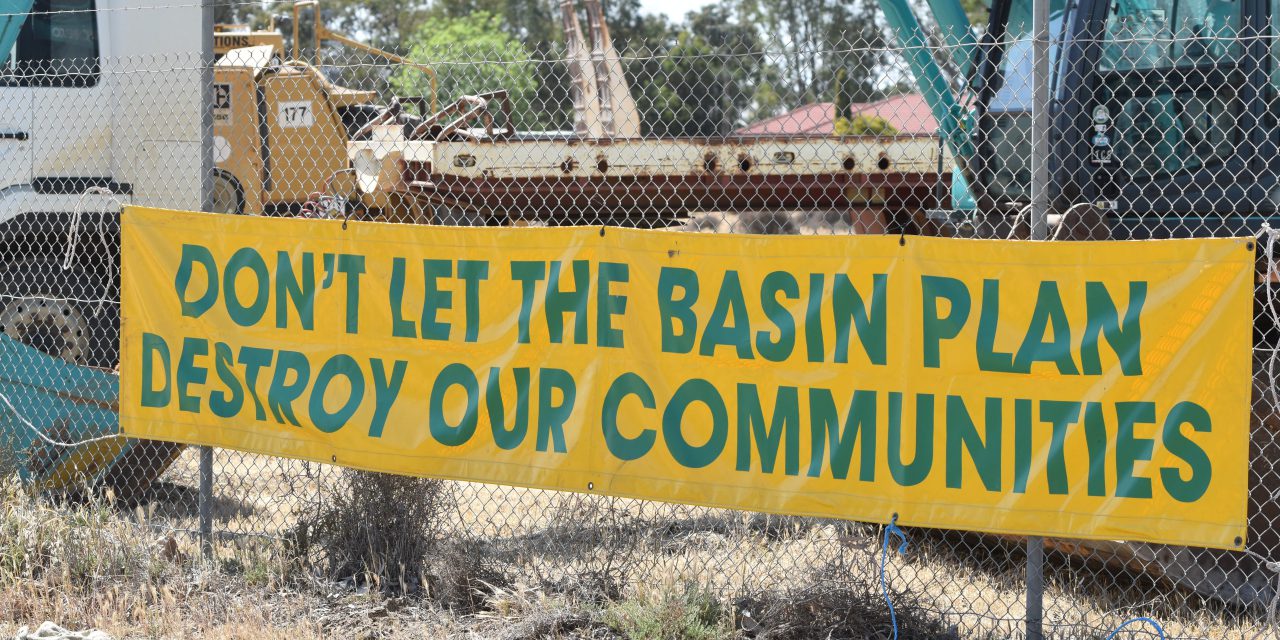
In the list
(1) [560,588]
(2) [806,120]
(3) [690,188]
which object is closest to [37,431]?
(1) [560,588]

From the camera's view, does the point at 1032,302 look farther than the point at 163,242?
No

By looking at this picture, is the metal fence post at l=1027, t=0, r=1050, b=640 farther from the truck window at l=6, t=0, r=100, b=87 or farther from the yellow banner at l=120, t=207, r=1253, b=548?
the truck window at l=6, t=0, r=100, b=87

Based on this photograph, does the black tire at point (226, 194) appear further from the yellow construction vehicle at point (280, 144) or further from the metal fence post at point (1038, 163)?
the metal fence post at point (1038, 163)

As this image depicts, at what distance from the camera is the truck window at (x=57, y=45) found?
7938 millimetres

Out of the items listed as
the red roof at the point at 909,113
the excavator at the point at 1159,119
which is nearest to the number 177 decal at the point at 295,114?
the red roof at the point at 909,113

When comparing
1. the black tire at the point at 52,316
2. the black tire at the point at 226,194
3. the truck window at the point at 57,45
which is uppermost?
the truck window at the point at 57,45

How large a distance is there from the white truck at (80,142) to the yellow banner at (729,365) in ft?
10.3

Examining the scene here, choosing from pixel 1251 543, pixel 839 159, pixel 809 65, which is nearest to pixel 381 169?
pixel 839 159

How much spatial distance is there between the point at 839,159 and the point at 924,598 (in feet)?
11.9

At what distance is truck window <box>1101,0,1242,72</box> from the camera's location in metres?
5.73

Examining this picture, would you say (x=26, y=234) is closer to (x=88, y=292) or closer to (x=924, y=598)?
(x=88, y=292)

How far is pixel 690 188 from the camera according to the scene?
7.87m

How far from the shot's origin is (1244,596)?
181 inches

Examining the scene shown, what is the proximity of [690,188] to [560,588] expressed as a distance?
3.76 meters
